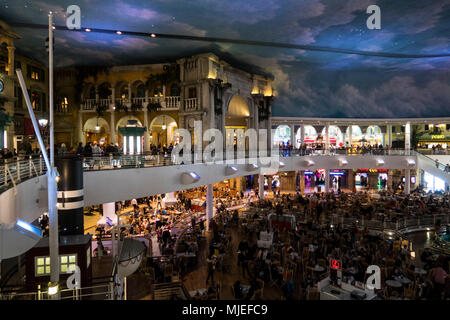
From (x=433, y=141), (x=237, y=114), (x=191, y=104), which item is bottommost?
(x=433, y=141)

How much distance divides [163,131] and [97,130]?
16.6 feet

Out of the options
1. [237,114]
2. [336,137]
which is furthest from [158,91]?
[336,137]

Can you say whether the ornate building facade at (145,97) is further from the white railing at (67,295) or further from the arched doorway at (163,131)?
the white railing at (67,295)

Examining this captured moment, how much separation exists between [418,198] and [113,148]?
70.3ft

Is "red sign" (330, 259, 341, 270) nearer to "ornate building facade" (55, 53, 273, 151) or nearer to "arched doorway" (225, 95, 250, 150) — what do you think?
"ornate building facade" (55, 53, 273, 151)

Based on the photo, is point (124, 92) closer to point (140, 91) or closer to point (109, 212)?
point (140, 91)

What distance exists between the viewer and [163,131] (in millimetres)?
25359

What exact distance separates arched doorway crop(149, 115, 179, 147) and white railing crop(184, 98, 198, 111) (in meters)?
1.98

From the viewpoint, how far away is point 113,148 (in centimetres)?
1371

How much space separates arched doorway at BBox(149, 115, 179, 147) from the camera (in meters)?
23.6

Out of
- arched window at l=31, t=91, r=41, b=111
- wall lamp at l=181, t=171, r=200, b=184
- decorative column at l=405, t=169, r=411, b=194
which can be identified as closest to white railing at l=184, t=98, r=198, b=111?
wall lamp at l=181, t=171, r=200, b=184
